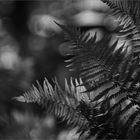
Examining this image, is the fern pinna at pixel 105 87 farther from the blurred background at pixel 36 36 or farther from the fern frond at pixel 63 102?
the blurred background at pixel 36 36

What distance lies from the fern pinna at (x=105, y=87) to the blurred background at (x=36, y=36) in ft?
5.10

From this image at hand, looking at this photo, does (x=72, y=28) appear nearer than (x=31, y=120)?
Yes

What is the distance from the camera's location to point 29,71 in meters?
2.99

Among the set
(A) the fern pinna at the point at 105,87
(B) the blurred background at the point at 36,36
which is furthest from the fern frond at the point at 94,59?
(B) the blurred background at the point at 36,36

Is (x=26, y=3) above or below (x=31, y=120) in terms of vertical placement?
above

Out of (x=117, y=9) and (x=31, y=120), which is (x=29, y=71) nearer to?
(x=31, y=120)

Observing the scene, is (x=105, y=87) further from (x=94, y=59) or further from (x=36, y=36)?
(x=36, y=36)

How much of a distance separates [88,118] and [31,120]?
56 cm

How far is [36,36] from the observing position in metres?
3.41

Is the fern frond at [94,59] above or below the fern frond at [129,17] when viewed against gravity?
below

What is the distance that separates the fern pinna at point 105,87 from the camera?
71 cm

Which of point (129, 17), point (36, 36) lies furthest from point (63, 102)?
point (36, 36)

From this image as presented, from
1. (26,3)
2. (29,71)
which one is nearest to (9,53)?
(29,71)

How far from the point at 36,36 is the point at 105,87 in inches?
107
